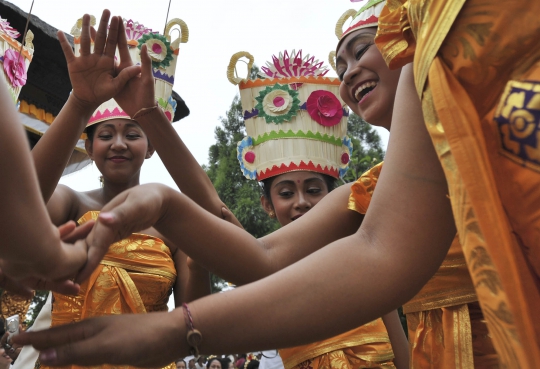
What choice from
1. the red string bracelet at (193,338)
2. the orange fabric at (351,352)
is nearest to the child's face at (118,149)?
the orange fabric at (351,352)

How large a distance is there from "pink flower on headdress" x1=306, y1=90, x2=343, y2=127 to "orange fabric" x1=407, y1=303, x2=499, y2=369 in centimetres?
244

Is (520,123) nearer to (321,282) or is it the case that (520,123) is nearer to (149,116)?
(321,282)

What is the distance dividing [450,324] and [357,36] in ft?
4.79

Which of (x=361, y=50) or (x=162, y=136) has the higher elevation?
(x=361, y=50)

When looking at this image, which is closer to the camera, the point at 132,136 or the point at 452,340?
the point at 452,340

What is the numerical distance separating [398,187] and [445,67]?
0.32 meters

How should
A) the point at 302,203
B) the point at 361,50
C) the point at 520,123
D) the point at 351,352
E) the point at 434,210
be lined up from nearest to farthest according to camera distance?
the point at 520,123, the point at 434,210, the point at 361,50, the point at 351,352, the point at 302,203

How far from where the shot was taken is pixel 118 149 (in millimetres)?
3746

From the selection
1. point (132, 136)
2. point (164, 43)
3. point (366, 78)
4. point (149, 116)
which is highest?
point (164, 43)

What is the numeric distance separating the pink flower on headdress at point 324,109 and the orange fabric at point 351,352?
168 centimetres

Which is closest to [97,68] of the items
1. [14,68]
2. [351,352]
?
[14,68]

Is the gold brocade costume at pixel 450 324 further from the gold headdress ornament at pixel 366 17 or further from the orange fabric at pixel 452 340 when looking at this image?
the gold headdress ornament at pixel 366 17

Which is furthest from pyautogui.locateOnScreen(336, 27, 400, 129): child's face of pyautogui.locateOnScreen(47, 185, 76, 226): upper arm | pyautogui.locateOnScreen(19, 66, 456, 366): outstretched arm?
pyautogui.locateOnScreen(47, 185, 76, 226): upper arm

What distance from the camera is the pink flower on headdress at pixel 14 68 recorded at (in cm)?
310
